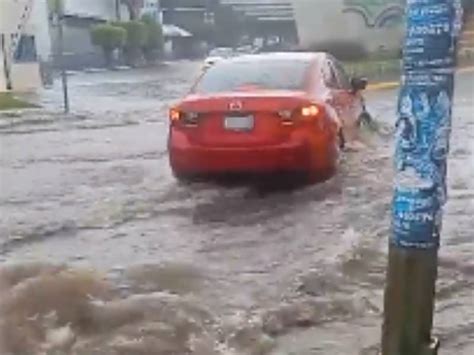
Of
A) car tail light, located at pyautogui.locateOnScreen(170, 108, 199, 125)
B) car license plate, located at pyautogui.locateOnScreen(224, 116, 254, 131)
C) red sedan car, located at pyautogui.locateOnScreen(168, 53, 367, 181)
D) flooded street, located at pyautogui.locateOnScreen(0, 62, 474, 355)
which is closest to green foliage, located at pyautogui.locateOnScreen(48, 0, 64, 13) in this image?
flooded street, located at pyautogui.locateOnScreen(0, 62, 474, 355)

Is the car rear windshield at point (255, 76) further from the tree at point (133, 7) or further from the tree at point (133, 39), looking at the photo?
the tree at point (133, 7)

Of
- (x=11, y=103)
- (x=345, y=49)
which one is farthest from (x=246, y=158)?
(x=345, y=49)

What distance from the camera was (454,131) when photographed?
15383 mm

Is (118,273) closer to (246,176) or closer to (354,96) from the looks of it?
(246,176)

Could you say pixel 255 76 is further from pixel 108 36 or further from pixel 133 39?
pixel 133 39

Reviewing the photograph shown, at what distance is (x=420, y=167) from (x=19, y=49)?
2838 centimetres

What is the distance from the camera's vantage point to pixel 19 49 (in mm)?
30672

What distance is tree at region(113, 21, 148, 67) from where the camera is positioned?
61688mm

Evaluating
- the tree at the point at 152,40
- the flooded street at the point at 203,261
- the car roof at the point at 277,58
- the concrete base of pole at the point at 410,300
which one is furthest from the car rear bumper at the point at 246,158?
the tree at the point at 152,40

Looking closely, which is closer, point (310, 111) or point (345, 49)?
point (310, 111)

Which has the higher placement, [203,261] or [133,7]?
[133,7]

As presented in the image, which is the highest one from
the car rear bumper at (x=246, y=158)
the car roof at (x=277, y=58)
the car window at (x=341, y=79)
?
the car roof at (x=277, y=58)

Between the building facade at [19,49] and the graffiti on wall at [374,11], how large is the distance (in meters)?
14.9

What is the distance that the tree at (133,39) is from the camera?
61.7 metres
